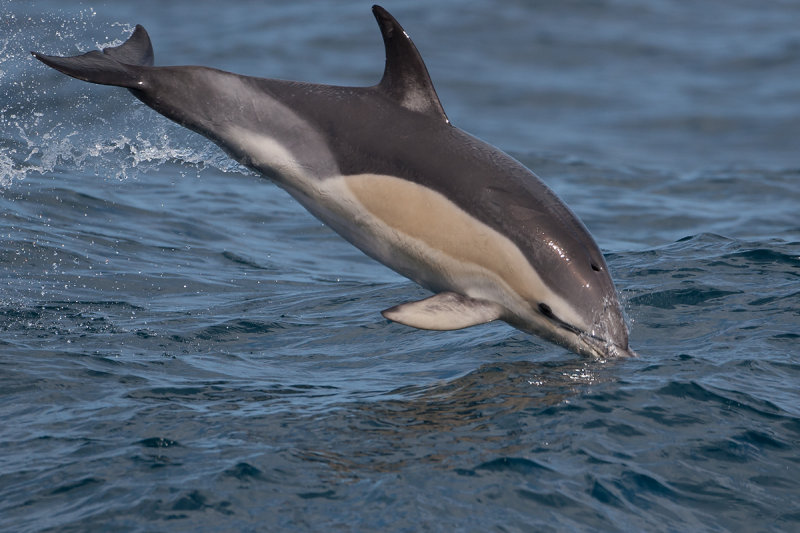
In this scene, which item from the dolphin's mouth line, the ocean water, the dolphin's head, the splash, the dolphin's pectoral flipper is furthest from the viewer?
the splash

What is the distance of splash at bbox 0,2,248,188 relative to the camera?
12788 mm

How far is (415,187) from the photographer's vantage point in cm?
596

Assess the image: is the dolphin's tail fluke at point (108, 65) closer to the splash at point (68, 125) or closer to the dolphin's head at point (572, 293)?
the dolphin's head at point (572, 293)

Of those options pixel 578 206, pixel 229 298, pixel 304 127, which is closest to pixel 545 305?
pixel 304 127

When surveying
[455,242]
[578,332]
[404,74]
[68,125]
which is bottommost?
[578,332]

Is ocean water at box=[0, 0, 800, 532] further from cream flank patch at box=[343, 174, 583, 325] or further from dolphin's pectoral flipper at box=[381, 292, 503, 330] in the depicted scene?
cream flank patch at box=[343, 174, 583, 325]

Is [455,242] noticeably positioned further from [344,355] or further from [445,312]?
[344,355]

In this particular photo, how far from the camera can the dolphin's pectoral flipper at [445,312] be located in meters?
5.80

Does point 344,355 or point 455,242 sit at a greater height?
point 455,242

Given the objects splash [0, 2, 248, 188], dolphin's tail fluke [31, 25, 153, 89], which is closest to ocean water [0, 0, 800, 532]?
splash [0, 2, 248, 188]

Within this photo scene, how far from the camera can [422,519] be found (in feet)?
14.4

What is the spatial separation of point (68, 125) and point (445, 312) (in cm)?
1007

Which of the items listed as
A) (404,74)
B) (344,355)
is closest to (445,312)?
(404,74)

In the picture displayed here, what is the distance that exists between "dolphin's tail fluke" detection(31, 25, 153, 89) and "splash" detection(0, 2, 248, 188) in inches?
199
